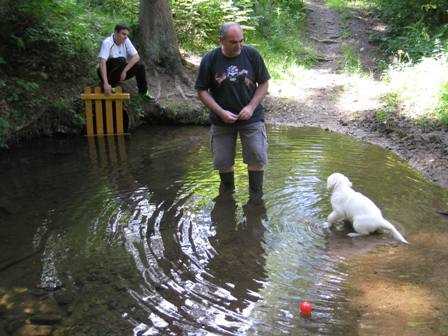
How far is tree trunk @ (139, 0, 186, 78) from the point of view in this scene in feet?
41.9

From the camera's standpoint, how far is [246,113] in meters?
5.77

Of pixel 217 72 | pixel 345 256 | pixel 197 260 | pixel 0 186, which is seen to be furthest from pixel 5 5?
pixel 345 256

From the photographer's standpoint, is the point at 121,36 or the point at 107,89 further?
the point at 107,89

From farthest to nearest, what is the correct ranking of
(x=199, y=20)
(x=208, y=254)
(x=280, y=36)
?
1. (x=280, y=36)
2. (x=199, y=20)
3. (x=208, y=254)

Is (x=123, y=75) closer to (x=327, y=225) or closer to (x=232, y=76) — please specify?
(x=232, y=76)

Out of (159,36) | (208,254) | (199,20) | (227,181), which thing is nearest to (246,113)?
(227,181)

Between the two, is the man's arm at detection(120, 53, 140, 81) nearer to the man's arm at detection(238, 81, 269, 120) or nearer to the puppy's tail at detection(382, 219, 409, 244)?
the man's arm at detection(238, 81, 269, 120)

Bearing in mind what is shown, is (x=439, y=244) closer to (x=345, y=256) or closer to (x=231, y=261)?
(x=345, y=256)

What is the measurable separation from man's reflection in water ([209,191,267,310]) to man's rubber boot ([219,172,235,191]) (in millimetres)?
173

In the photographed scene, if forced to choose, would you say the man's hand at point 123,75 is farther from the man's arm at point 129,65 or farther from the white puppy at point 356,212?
the white puppy at point 356,212

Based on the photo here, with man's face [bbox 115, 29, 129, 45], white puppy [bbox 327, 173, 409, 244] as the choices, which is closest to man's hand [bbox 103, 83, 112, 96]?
man's face [bbox 115, 29, 129, 45]

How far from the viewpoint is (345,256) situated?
15.9 ft

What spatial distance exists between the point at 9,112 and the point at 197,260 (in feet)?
22.0

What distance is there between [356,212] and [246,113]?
1774 mm
